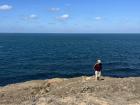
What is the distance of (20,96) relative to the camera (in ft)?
105

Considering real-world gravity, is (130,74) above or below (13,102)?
below

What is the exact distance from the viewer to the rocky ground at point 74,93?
86.6ft

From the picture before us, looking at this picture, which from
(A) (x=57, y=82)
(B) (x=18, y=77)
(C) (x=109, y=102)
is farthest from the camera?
(B) (x=18, y=77)

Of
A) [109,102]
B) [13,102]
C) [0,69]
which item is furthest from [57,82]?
[0,69]

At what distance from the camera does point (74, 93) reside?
30.1 metres

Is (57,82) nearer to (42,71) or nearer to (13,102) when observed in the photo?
(13,102)

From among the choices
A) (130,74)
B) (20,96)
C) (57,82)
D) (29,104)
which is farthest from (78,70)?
(29,104)

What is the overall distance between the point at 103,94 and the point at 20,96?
9.19 m

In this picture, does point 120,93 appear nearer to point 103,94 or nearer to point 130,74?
point 103,94

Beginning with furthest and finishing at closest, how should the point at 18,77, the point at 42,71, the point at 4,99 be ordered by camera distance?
the point at 42,71
the point at 18,77
the point at 4,99

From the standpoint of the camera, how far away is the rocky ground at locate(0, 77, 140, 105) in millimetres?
26405

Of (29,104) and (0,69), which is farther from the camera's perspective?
(0,69)

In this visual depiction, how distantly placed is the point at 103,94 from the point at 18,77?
51.5 metres

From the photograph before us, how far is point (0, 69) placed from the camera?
89750mm
